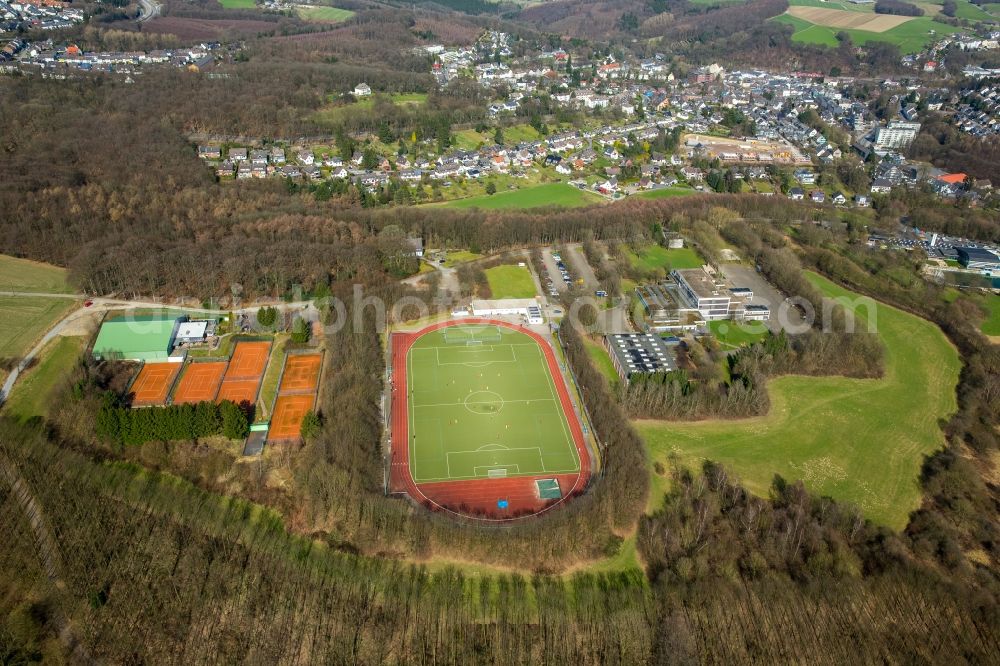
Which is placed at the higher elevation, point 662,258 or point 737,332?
point 737,332

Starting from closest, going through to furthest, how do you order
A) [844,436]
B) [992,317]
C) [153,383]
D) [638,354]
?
1. [844,436]
2. [153,383]
3. [638,354]
4. [992,317]

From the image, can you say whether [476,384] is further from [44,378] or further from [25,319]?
[25,319]

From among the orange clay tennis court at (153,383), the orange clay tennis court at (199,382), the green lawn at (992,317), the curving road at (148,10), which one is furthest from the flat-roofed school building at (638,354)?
the curving road at (148,10)

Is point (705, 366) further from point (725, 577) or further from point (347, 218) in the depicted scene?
point (347, 218)

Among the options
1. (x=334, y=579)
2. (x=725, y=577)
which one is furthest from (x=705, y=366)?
(x=334, y=579)

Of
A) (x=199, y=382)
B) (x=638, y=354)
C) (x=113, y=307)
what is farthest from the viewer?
(x=113, y=307)

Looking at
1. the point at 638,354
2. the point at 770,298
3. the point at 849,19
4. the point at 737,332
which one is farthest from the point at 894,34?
the point at 638,354
